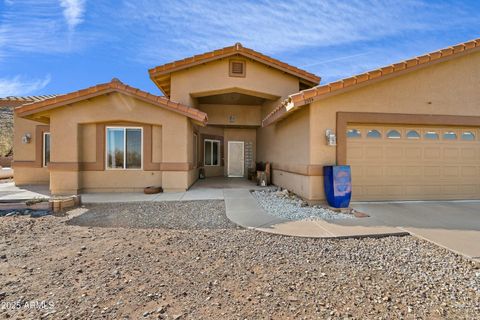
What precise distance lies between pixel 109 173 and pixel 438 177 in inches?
493

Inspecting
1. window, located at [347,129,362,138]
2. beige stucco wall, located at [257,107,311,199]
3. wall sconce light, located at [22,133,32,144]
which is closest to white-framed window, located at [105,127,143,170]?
wall sconce light, located at [22,133,32,144]

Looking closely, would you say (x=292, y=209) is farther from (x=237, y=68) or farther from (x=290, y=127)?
(x=237, y=68)

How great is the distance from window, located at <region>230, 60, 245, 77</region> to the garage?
6.05 metres

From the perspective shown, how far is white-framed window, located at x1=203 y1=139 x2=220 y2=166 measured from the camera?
1491 cm

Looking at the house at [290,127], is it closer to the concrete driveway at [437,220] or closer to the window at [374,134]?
the window at [374,134]

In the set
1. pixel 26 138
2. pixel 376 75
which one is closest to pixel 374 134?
pixel 376 75

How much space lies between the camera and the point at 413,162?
25.1 ft

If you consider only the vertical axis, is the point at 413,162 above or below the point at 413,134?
below

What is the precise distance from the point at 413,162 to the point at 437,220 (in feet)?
8.64

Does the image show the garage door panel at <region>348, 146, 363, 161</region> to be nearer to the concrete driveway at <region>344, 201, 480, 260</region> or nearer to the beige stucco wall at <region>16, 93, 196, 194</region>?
the concrete driveway at <region>344, 201, 480, 260</region>

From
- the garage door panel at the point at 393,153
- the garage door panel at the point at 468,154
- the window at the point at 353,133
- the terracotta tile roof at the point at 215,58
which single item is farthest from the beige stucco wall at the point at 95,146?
the garage door panel at the point at 468,154

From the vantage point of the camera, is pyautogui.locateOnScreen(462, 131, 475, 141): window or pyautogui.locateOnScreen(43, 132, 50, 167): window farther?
Answer: pyautogui.locateOnScreen(43, 132, 50, 167): window

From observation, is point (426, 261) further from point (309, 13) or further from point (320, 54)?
point (320, 54)

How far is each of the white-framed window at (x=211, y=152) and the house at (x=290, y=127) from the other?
1.73 m
